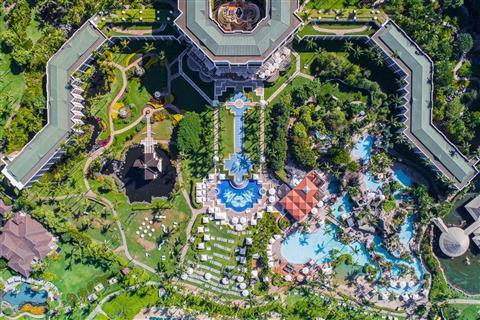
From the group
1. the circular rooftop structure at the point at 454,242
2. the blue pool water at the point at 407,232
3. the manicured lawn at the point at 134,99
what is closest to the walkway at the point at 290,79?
the manicured lawn at the point at 134,99

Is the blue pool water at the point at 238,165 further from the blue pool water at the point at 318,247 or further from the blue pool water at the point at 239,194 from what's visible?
the blue pool water at the point at 318,247

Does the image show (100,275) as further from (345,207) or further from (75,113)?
(345,207)

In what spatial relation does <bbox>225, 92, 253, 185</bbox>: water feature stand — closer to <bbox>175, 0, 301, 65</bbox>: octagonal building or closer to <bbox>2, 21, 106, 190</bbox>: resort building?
<bbox>175, 0, 301, 65</bbox>: octagonal building

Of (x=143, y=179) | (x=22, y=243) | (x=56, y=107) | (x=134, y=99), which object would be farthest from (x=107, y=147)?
(x=22, y=243)

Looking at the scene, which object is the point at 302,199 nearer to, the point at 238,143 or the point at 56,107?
the point at 238,143

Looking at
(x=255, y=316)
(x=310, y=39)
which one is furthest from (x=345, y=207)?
(x=310, y=39)

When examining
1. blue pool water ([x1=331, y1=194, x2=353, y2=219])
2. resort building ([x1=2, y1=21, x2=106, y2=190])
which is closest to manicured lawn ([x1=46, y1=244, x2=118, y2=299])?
resort building ([x1=2, y1=21, x2=106, y2=190])
